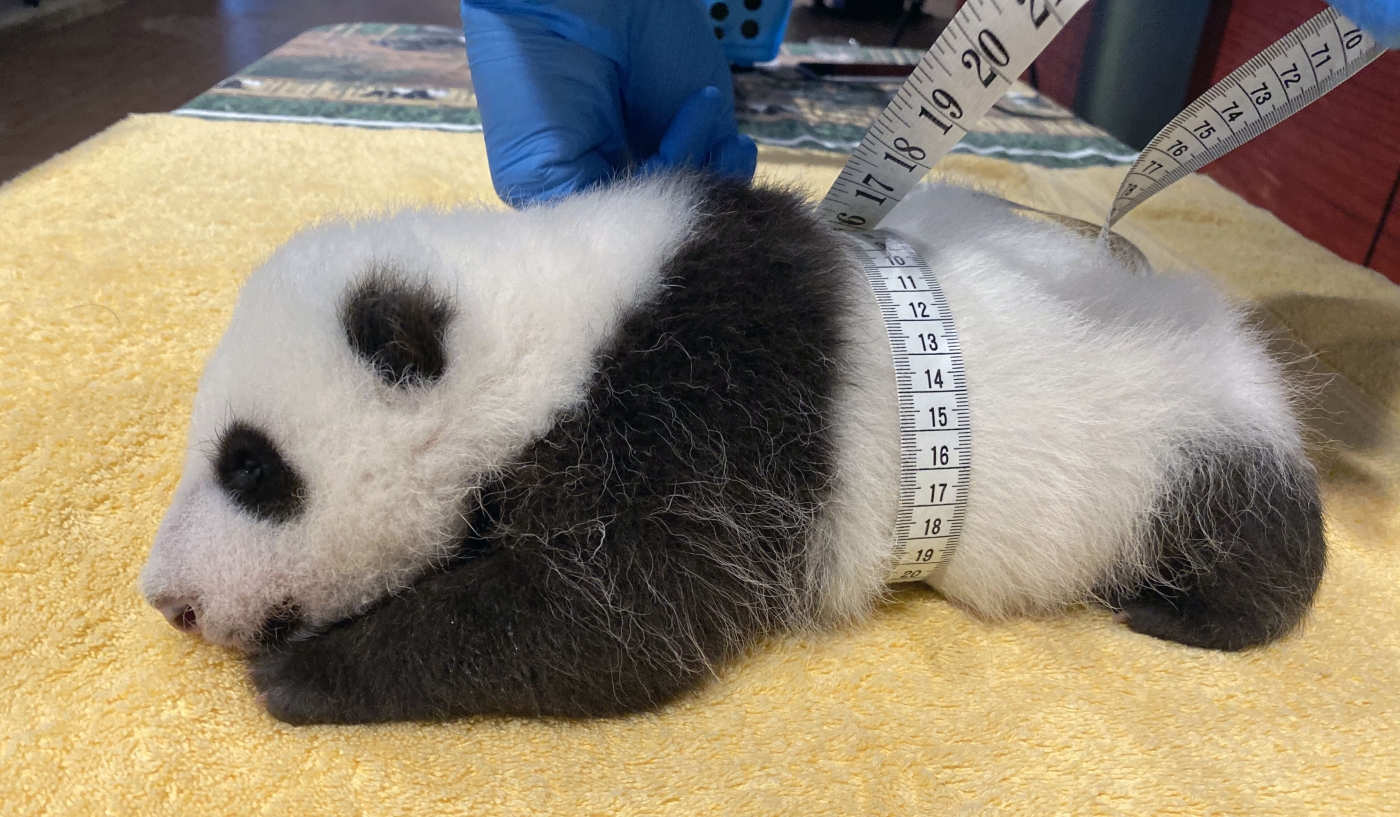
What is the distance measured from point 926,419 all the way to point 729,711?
1.13ft

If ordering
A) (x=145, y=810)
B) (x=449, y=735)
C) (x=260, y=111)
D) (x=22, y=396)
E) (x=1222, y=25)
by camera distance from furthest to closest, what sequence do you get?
(x=260, y=111) < (x=1222, y=25) < (x=22, y=396) < (x=449, y=735) < (x=145, y=810)

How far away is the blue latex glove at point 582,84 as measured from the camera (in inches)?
47.6

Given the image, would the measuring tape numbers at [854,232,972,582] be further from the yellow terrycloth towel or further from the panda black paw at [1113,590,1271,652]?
the panda black paw at [1113,590,1271,652]

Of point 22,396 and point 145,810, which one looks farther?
point 22,396

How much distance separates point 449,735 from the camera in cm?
81

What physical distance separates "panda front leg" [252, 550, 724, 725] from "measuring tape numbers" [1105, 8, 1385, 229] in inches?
30.7

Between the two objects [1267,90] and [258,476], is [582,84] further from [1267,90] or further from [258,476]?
[1267,90]

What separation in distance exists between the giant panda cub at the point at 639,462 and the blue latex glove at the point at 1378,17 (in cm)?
31

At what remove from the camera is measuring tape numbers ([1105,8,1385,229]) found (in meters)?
1.00

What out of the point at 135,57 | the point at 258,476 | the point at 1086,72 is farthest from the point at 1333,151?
the point at 135,57

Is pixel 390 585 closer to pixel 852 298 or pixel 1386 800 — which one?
pixel 852 298

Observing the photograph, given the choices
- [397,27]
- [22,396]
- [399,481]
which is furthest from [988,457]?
[397,27]

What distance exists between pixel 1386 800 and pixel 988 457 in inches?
17.5

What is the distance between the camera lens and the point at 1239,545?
93 cm
